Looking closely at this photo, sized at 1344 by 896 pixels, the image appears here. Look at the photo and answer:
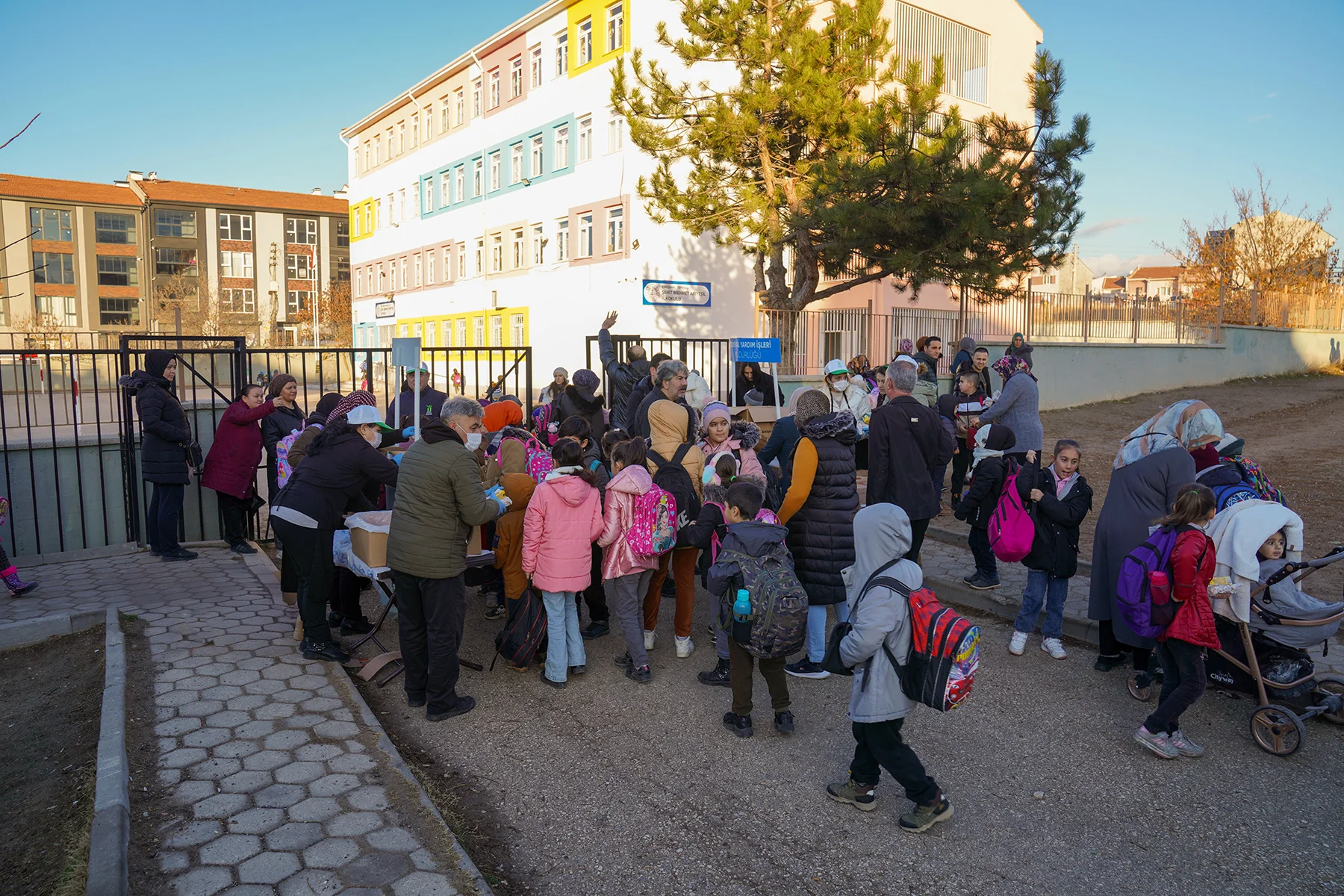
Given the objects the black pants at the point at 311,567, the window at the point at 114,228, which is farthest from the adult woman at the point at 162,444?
the window at the point at 114,228

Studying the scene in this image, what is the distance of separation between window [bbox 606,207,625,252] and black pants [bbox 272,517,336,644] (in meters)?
23.3

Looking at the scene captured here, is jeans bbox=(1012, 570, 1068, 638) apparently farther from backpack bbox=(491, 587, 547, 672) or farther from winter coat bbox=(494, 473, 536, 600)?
winter coat bbox=(494, 473, 536, 600)

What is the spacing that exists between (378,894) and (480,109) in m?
37.2

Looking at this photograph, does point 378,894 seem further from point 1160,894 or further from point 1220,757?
point 1220,757

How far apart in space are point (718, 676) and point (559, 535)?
1.43 meters

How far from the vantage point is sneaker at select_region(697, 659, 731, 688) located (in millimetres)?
5988

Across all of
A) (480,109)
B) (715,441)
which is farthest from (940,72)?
(480,109)

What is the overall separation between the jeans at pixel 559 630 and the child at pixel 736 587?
1.25 m

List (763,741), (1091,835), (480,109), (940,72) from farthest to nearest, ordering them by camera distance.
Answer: (480,109) → (940,72) → (763,741) → (1091,835)

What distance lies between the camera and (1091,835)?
162 inches

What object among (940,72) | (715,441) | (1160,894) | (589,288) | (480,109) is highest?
(480,109)

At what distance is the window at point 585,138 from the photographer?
29.6 metres

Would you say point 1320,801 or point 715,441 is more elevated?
point 715,441

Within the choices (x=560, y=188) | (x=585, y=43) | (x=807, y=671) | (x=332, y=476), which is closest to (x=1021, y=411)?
(x=807, y=671)
